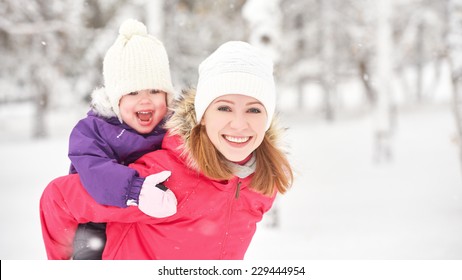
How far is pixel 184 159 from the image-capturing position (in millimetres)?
1994

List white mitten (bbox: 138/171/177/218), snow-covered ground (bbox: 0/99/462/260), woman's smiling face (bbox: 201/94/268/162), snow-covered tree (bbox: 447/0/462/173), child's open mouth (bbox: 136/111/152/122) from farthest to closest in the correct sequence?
snow-covered ground (bbox: 0/99/462/260) → snow-covered tree (bbox: 447/0/462/173) → child's open mouth (bbox: 136/111/152/122) → woman's smiling face (bbox: 201/94/268/162) → white mitten (bbox: 138/171/177/218)

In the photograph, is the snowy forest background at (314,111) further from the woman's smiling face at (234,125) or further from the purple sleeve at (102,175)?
the purple sleeve at (102,175)

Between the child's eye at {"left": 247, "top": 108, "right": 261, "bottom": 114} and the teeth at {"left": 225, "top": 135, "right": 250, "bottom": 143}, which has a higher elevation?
the child's eye at {"left": 247, "top": 108, "right": 261, "bottom": 114}

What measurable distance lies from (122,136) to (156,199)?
39cm

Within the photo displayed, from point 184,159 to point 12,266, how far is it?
123 cm

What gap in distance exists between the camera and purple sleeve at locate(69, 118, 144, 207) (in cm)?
185

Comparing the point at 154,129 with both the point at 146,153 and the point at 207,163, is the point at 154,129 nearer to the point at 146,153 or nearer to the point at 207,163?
the point at 146,153

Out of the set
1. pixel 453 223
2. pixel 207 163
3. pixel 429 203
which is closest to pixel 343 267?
pixel 207 163

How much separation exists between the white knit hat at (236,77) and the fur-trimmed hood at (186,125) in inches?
1.5

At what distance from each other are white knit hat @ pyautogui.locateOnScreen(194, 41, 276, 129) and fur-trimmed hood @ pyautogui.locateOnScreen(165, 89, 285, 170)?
4 cm

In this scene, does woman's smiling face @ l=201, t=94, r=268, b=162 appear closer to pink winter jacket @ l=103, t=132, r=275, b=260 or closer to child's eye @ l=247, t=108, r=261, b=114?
child's eye @ l=247, t=108, r=261, b=114

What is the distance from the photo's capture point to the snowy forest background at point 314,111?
20.2 feet

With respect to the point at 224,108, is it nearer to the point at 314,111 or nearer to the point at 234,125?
the point at 234,125

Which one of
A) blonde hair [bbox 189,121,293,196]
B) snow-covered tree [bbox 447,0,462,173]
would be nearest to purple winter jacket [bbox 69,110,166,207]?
blonde hair [bbox 189,121,293,196]
